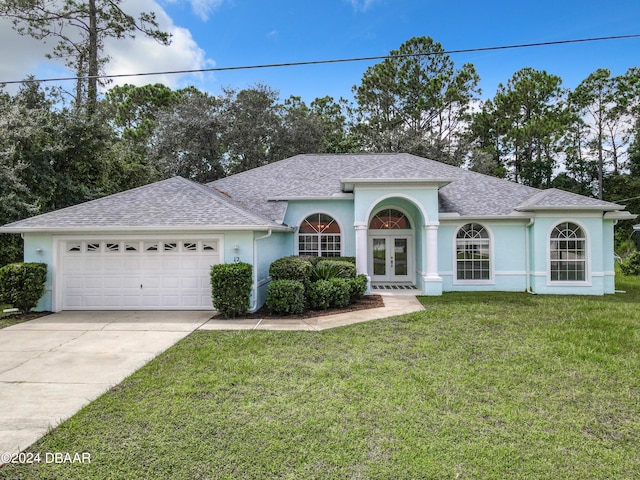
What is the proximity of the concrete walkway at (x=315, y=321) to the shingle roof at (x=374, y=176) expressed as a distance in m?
4.96

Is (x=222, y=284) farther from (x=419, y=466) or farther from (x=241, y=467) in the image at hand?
(x=419, y=466)

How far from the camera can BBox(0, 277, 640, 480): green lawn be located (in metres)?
3.23

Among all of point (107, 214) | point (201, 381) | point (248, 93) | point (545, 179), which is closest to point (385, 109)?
point (248, 93)

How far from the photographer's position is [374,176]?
12.5 m

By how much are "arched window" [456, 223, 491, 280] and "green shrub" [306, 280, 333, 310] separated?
20.7 feet

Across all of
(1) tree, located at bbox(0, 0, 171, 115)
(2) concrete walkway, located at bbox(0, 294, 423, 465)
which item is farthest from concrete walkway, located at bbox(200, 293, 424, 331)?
(1) tree, located at bbox(0, 0, 171, 115)

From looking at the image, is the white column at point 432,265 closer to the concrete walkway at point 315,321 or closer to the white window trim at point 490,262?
the white window trim at point 490,262

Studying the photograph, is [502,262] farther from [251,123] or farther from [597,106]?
[597,106]

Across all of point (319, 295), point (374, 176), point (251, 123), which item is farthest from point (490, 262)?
point (251, 123)

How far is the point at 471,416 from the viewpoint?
4102 millimetres

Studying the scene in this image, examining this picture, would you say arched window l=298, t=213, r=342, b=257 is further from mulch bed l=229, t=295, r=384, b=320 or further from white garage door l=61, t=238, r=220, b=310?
white garage door l=61, t=238, r=220, b=310

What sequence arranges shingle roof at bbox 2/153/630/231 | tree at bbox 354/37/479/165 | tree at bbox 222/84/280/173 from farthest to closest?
1. tree at bbox 354/37/479/165
2. tree at bbox 222/84/280/173
3. shingle roof at bbox 2/153/630/231

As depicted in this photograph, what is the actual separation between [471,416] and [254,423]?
8.62 ft

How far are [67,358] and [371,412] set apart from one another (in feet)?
18.8
